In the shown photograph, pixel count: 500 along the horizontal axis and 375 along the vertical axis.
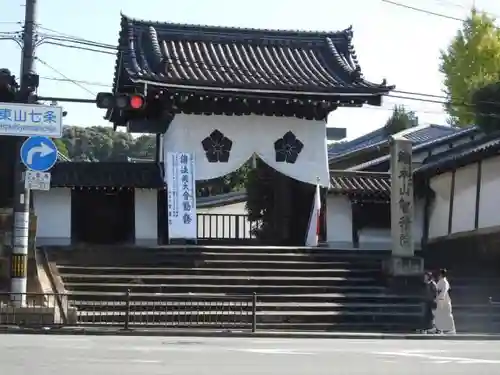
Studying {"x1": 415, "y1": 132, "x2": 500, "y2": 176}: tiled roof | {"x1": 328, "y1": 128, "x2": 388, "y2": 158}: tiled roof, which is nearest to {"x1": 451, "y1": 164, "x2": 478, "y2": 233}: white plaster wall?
{"x1": 415, "y1": 132, "x2": 500, "y2": 176}: tiled roof

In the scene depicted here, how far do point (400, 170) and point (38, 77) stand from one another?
438 inches

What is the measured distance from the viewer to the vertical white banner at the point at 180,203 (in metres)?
24.8

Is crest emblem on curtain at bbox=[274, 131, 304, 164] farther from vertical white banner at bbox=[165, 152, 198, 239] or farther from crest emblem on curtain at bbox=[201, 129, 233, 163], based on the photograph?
vertical white banner at bbox=[165, 152, 198, 239]

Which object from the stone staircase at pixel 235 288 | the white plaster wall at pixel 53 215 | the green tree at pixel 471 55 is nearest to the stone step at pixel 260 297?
the stone staircase at pixel 235 288

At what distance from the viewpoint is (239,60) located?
2795cm

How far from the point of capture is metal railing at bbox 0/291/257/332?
18000 mm

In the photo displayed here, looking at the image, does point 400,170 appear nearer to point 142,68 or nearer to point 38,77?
point 142,68

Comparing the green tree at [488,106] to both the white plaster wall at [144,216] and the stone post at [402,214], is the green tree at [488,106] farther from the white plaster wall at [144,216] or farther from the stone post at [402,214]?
the white plaster wall at [144,216]

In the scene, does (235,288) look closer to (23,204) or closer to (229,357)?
(23,204)

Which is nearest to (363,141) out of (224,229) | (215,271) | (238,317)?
(224,229)

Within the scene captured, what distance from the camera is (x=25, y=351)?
12211mm

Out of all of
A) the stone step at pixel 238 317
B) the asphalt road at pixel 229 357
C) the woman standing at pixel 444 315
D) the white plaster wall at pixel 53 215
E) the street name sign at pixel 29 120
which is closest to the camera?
the asphalt road at pixel 229 357

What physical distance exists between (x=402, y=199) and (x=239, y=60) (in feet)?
26.0

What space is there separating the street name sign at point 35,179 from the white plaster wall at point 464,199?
14819 millimetres
